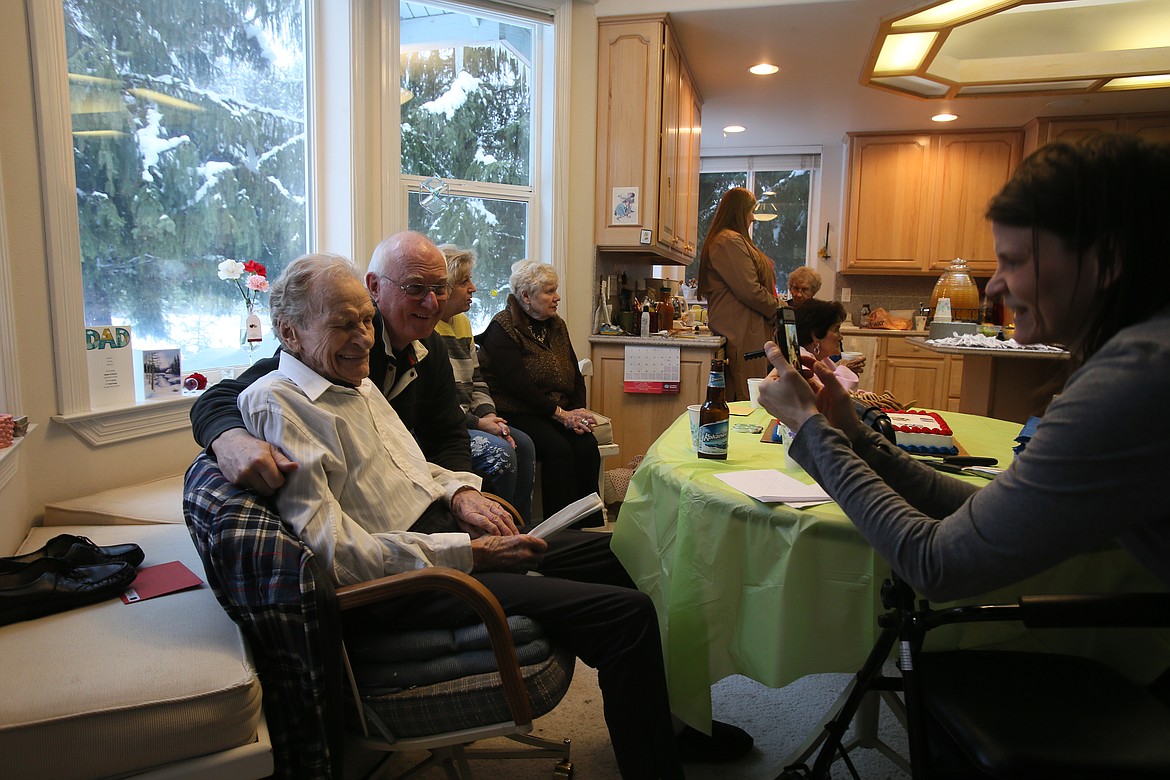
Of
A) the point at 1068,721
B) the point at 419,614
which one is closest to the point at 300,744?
the point at 419,614

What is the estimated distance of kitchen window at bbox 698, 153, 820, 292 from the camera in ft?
24.5

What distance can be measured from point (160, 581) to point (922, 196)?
6789 mm

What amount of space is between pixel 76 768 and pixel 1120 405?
4.84ft

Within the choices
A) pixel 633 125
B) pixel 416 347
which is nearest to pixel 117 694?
pixel 416 347

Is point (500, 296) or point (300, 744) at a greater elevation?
point (500, 296)

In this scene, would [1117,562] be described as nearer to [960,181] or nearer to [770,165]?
[960,181]

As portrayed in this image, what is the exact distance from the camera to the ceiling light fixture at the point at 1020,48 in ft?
8.87

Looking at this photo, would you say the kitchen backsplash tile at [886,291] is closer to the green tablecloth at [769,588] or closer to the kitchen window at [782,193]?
the kitchen window at [782,193]

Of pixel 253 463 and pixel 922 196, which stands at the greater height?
pixel 922 196

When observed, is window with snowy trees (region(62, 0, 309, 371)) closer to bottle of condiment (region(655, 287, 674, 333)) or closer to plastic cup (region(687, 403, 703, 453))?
plastic cup (region(687, 403, 703, 453))

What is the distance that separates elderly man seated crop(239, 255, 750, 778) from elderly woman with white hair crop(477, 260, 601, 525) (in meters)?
1.65

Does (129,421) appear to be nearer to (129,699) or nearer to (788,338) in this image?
(129,699)

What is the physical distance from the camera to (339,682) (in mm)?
1240

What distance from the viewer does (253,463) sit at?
4.25 feet
